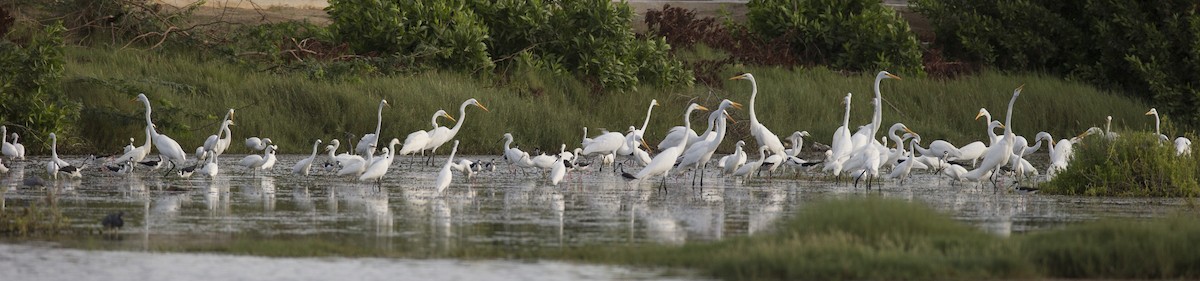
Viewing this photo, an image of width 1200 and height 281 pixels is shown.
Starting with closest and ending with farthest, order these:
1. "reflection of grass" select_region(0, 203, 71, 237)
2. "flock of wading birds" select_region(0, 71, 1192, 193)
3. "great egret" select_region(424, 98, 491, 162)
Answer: "reflection of grass" select_region(0, 203, 71, 237) < "flock of wading birds" select_region(0, 71, 1192, 193) < "great egret" select_region(424, 98, 491, 162)

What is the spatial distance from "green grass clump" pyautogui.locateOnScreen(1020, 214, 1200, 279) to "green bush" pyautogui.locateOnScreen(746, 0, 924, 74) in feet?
65.2

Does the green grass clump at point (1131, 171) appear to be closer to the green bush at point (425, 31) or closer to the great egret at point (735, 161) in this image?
the great egret at point (735, 161)

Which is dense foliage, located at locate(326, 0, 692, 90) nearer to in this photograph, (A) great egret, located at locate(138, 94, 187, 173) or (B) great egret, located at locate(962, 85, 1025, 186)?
(A) great egret, located at locate(138, 94, 187, 173)

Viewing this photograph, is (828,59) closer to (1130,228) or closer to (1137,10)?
(1137,10)

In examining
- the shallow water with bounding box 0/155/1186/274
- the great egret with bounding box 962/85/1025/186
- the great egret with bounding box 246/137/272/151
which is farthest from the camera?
the great egret with bounding box 246/137/272/151

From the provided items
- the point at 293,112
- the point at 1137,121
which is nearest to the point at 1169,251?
the point at 293,112

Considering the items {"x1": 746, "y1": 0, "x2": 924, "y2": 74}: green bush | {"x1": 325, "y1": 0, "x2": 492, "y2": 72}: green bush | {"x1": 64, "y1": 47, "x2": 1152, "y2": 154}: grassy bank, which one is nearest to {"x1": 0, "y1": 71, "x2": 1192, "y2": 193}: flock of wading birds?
{"x1": 64, "y1": 47, "x2": 1152, "y2": 154}: grassy bank

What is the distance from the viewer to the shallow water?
1195cm

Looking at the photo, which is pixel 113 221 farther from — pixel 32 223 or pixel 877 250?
pixel 877 250

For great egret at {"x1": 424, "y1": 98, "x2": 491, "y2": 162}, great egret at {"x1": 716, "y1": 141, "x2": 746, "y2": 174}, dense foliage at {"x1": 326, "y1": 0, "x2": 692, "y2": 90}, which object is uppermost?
dense foliage at {"x1": 326, "y1": 0, "x2": 692, "y2": 90}

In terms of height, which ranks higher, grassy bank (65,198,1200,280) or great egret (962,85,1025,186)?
great egret (962,85,1025,186)

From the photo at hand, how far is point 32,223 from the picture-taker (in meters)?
11.6

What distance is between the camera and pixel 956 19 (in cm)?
3309

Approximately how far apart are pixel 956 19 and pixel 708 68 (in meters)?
7.08
